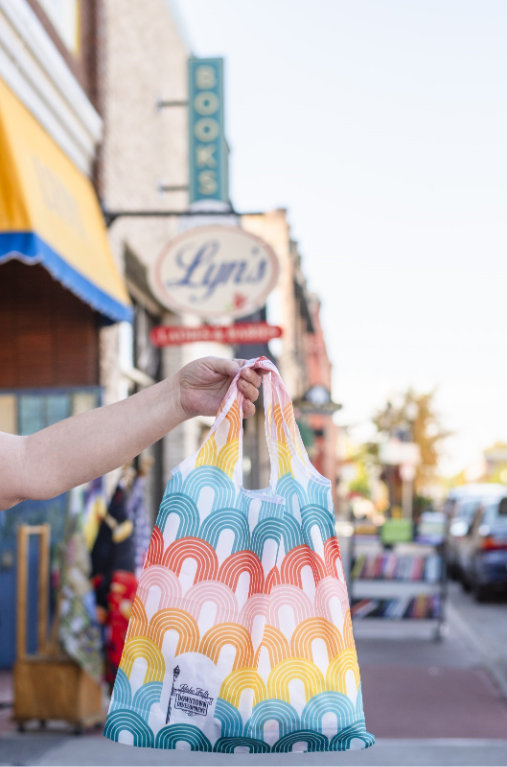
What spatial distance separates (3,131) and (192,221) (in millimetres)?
4747

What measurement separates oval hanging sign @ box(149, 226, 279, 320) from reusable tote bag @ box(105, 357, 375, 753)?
607 cm

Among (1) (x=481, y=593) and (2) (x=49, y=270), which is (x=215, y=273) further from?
(1) (x=481, y=593)

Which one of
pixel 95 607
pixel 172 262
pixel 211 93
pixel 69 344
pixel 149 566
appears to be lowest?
pixel 95 607

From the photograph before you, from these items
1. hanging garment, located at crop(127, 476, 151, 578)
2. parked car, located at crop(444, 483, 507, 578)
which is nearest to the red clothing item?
hanging garment, located at crop(127, 476, 151, 578)

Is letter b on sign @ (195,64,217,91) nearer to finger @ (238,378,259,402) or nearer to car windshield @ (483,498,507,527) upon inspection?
car windshield @ (483,498,507,527)

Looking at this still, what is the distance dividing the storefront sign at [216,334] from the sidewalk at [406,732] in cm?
313

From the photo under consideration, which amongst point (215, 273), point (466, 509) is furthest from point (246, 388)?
point (466, 509)

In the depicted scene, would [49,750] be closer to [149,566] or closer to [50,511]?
[50,511]

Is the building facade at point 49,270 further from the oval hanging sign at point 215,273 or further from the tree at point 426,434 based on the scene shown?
the tree at point 426,434

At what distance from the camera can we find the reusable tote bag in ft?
6.67

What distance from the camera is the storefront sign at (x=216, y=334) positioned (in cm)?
825

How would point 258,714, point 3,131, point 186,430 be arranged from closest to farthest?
point 258,714 < point 3,131 < point 186,430

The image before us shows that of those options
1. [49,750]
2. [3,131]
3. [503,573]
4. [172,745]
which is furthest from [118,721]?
[503,573]

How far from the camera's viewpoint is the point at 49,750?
16.5ft
